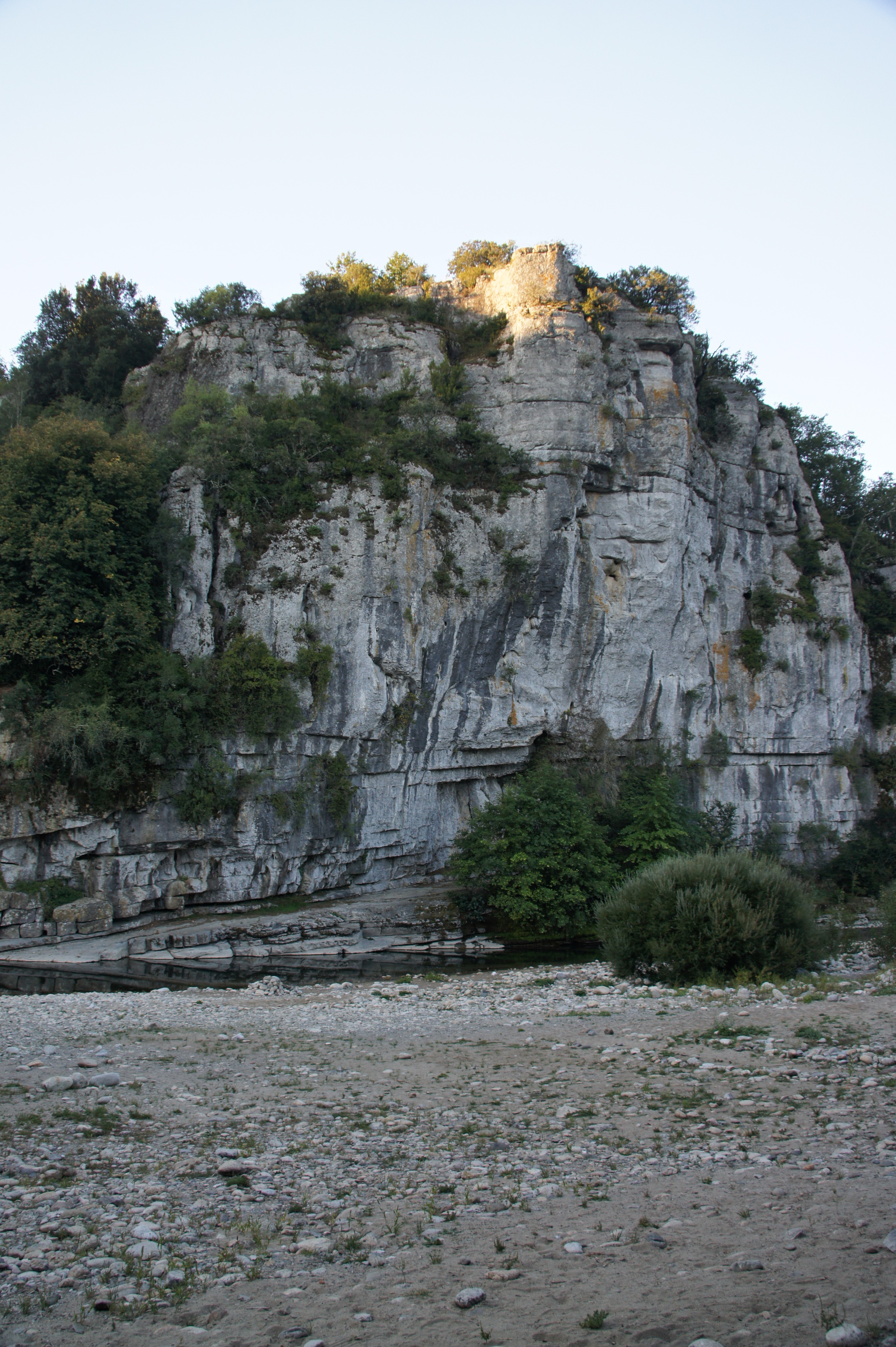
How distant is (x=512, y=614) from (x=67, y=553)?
56.6 feet

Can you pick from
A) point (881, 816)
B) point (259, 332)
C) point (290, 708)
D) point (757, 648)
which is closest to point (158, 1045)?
point (290, 708)

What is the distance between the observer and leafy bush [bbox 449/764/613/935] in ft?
92.4

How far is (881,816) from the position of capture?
44.3 meters

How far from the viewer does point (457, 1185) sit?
255 inches

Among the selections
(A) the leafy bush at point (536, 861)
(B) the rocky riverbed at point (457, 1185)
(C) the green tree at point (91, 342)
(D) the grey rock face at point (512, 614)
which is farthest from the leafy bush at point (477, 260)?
(B) the rocky riverbed at point (457, 1185)

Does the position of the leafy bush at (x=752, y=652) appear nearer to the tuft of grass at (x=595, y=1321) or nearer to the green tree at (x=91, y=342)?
the green tree at (x=91, y=342)

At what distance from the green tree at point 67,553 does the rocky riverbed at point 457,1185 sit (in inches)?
627

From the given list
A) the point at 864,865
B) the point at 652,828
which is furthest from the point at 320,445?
the point at 864,865

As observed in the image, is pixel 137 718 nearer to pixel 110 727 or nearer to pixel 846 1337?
pixel 110 727

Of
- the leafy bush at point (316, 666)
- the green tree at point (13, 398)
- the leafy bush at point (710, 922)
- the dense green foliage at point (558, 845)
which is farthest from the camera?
the green tree at point (13, 398)

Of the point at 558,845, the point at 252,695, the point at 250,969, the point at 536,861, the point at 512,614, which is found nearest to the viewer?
the point at 250,969

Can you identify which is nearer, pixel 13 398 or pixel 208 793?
pixel 208 793

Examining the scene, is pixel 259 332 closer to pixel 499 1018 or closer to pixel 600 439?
pixel 600 439

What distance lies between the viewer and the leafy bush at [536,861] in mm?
28156
